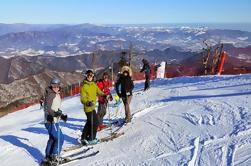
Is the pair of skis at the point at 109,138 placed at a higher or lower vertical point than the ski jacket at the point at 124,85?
lower

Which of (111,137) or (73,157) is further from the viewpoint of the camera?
(111,137)

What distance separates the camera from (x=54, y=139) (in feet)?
33.3

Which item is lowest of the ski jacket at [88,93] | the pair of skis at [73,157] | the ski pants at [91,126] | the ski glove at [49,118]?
the pair of skis at [73,157]

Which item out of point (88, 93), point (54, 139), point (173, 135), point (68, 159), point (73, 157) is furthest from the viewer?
point (173, 135)

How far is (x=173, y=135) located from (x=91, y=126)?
2279mm

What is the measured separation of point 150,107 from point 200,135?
16.3ft

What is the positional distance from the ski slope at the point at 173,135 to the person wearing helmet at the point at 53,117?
23.3 inches

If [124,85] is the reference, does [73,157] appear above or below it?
below

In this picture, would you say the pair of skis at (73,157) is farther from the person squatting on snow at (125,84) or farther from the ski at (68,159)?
the person squatting on snow at (125,84)

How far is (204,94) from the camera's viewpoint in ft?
59.2

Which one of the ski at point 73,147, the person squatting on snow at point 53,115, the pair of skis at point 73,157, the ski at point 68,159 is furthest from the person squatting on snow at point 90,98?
the person squatting on snow at point 53,115

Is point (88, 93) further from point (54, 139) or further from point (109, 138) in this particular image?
point (109, 138)

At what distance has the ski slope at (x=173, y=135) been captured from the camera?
401 inches

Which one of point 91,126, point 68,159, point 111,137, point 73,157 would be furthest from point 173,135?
point 68,159
